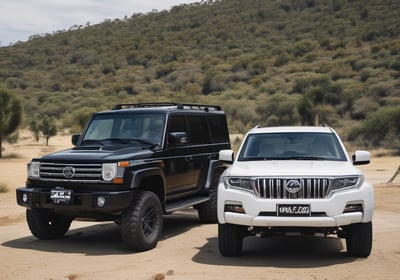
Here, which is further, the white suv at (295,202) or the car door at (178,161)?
the car door at (178,161)

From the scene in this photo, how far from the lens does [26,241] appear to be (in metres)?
9.11

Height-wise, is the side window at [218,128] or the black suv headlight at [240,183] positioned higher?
the side window at [218,128]

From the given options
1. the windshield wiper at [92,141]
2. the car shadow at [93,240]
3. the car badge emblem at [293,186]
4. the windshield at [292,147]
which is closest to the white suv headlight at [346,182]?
the car badge emblem at [293,186]

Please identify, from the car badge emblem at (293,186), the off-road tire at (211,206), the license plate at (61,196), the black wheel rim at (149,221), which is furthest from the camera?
the off-road tire at (211,206)

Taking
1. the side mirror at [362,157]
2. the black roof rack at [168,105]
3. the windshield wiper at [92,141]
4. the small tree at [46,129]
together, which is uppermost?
the black roof rack at [168,105]

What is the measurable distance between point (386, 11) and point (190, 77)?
82.7ft

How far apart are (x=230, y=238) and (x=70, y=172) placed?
7.76ft

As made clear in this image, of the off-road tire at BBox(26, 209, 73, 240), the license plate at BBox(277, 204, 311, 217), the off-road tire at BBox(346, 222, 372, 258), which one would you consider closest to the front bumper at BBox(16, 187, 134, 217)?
the off-road tire at BBox(26, 209, 73, 240)

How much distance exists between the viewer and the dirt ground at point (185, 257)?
6.77 meters

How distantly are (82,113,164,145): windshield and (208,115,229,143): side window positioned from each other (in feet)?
5.92

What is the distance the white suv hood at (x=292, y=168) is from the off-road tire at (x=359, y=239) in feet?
2.19

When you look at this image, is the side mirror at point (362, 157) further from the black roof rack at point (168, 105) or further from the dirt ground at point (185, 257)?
the black roof rack at point (168, 105)

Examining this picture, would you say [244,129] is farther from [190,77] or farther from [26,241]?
[26,241]

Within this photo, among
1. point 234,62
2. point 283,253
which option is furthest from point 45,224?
point 234,62
